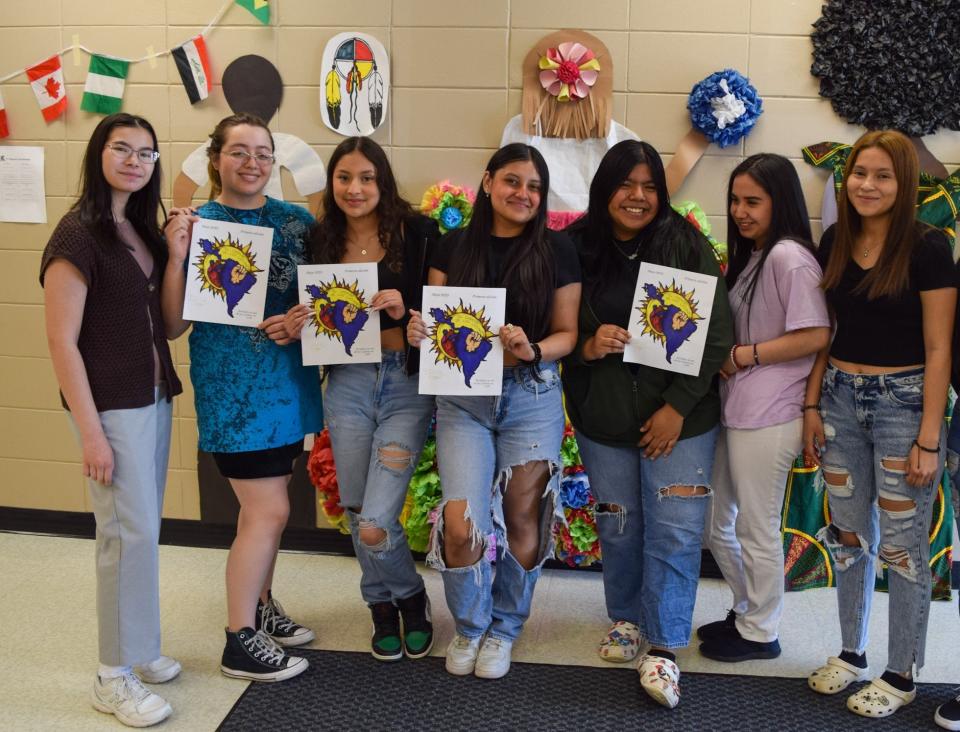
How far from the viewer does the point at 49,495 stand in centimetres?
373

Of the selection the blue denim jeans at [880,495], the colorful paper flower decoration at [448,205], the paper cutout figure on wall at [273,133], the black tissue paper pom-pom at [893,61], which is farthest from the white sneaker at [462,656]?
→ the black tissue paper pom-pom at [893,61]

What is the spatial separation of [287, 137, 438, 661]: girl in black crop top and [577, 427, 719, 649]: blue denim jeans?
526 millimetres

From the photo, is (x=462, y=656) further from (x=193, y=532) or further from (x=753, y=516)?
(x=193, y=532)

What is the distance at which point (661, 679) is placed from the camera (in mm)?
2391

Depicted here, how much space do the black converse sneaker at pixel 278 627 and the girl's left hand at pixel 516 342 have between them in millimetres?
1134

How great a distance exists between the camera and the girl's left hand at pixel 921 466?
2.18 m

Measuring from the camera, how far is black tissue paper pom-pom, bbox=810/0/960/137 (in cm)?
302

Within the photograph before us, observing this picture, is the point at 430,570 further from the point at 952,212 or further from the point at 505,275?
the point at 952,212

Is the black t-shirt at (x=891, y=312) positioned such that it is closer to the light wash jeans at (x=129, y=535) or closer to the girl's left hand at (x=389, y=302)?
the girl's left hand at (x=389, y=302)

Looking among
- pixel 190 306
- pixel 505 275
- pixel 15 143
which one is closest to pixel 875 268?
pixel 505 275

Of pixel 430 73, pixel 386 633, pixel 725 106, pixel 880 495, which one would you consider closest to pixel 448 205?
pixel 430 73

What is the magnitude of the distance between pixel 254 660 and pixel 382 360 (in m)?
0.92

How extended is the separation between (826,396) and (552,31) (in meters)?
1.65

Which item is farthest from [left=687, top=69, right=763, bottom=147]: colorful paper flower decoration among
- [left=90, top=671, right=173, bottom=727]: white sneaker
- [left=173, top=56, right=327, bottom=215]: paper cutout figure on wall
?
[left=90, top=671, right=173, bottom=727]: white sneaker
